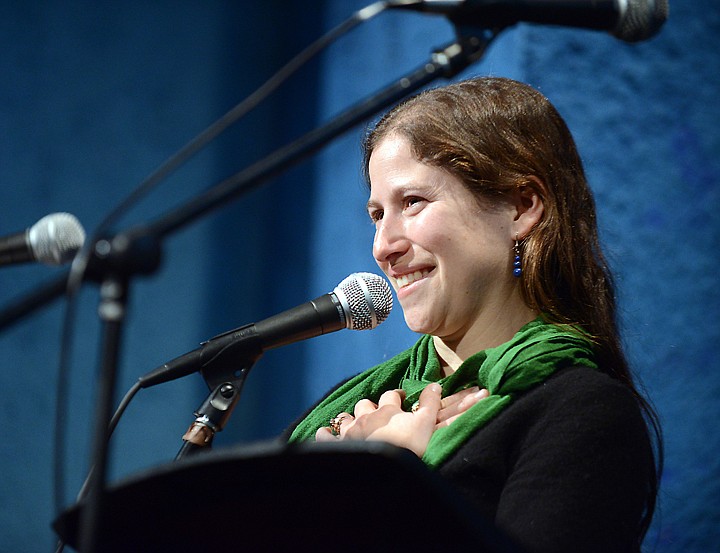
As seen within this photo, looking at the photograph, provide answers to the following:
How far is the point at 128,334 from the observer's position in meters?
2.87

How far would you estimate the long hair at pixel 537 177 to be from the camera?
147 cm

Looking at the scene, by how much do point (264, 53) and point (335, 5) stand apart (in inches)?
15.3

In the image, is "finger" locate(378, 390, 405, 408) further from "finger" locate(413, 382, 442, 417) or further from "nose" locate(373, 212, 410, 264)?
"nose" locate(373, 212, 410, 264)

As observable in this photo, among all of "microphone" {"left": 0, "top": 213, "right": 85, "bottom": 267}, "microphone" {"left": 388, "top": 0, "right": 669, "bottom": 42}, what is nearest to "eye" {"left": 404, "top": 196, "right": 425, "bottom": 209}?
"microphone" {"left": 388, "top": 0, "right": 669, "bottom": 42}

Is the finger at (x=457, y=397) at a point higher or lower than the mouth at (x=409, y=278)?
lower

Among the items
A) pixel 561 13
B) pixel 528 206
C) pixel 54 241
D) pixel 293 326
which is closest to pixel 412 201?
pixel 528 206

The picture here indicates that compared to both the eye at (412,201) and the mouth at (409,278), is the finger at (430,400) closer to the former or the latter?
the mouth at (409,278)

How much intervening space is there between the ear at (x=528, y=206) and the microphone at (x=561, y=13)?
1.55ft

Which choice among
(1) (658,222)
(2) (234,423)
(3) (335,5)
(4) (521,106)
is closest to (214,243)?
(2) (234,423)

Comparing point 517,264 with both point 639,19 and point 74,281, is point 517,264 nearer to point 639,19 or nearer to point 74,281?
point 639,19

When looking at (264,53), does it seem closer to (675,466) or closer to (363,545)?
(675,466)

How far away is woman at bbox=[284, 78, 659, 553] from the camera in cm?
125

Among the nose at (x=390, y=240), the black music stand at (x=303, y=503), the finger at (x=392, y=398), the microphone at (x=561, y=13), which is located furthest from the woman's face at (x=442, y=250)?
the black music stand at (x=303, y=503)

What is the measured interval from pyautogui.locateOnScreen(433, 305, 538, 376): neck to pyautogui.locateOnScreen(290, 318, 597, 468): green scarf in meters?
0.04
